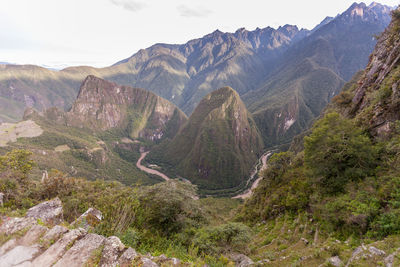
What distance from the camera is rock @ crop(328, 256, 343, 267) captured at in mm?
9538

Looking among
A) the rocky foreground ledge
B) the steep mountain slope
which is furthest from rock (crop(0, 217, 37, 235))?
the steep mountain slope

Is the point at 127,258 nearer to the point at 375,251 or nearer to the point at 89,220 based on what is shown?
the point at 89,220

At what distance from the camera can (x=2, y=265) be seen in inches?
274

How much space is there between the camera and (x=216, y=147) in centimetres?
14538

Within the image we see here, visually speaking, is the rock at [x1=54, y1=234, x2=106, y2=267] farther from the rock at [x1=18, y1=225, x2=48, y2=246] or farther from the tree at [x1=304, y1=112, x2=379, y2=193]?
the tree at [x1=304, y1=112, x2=379, y2=193]

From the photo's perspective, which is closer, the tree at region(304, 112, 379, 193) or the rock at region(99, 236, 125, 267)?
the rock at region(99, 236, 125, 267)

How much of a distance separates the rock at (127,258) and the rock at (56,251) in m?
2.45

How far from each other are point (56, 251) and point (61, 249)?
0.18m

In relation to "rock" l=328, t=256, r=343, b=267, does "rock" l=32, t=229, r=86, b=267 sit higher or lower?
higher

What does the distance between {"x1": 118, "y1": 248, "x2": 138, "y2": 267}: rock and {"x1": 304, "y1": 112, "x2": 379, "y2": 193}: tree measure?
18.6 m

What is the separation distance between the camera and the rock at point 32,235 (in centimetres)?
786

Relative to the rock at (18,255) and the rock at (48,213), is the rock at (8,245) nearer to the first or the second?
the rock at (18,255)

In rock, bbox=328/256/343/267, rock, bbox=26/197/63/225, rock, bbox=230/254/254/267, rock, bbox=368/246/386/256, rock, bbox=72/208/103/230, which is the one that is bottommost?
rock, bbox=230/254/254/267

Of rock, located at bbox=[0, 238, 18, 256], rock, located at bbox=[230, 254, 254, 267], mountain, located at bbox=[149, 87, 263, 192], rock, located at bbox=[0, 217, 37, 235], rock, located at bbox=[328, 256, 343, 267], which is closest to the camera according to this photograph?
rock, located at bbox=[0, 238, 18, 256]
